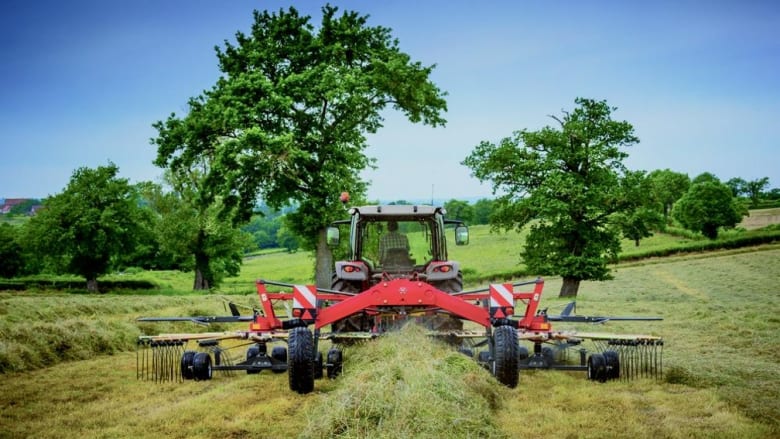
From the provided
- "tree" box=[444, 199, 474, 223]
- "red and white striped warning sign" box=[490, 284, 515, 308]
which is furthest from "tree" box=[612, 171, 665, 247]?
"tree" box=[444, 199, 474, 223]

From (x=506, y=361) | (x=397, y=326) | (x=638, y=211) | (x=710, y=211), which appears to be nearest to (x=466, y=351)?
(x=397, y=326)

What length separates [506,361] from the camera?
271 inches

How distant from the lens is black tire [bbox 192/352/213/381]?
26.5 ft

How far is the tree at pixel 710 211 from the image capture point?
49.6m

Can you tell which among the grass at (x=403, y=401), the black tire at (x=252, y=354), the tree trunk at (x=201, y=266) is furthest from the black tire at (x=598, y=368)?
the tree trunk at (x=201, y=266)

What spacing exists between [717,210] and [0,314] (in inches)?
2007

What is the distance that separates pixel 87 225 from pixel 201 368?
27.0 m

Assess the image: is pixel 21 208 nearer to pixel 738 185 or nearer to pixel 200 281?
pixel 200 281

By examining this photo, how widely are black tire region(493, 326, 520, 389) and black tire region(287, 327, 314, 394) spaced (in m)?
2.05

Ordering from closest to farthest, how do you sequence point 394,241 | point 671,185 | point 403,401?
point 403,401 → point 394,241 → point 671,185

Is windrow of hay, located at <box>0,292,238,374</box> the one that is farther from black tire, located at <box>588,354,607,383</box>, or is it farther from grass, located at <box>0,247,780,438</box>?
black tire, located at <box>588,354,607,383</box>

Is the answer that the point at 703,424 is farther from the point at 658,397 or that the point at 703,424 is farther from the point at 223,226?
the point at 223,226

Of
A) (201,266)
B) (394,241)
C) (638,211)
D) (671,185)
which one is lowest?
(201,266)

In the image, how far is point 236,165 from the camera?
20.5m
